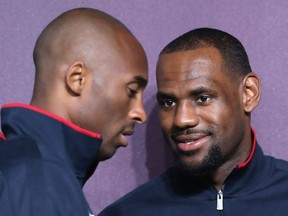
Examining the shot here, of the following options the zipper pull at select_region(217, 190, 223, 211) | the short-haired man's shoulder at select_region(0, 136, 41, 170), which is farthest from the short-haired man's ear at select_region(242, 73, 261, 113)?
the short-haired man's shoulder at select_region(0, 136, 41, 170)

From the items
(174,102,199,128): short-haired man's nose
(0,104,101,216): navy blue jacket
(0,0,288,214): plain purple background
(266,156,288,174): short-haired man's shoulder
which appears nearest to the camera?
(0,104,101,216): navy blue jacket

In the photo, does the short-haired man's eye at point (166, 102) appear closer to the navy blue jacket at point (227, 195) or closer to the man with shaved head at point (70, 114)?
the navy blue jacket at point (227, 195)

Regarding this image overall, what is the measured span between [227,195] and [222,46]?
37 cm

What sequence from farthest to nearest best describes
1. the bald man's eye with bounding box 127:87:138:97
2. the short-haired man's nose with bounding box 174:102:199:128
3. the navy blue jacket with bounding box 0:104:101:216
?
the short-haired man's nose with bounding box 174:102:199:128 → the bald man's eye with bounding box 127:87:138:97 → the navy blue jacket with bounding box 0:104:101:216

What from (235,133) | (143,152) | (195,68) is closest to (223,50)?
(195,68)

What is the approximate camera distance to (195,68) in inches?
55.5

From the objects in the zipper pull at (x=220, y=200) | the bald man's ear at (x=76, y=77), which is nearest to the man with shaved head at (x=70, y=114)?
the bald man's ear at (x=76, y=77)

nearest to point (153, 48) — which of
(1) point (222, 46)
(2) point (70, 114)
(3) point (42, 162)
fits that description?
(1) point (222, 46)

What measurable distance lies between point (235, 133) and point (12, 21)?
2.41ft

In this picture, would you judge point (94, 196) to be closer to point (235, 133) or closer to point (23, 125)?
point (235, 133)

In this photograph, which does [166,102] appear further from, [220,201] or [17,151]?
[17,151]

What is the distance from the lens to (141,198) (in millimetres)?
1508

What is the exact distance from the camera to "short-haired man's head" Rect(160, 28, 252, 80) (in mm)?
1447

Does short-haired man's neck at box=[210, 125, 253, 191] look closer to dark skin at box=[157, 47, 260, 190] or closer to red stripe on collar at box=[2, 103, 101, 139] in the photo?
dark skin at box=[157, 47, 260, 190]
